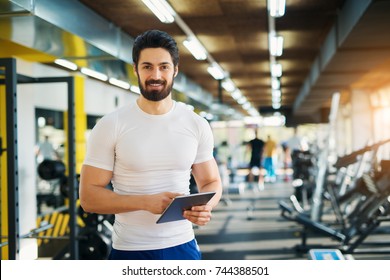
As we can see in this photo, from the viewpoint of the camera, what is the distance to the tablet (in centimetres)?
148

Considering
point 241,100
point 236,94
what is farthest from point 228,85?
point 241,100

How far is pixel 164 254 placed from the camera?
5.38 feet

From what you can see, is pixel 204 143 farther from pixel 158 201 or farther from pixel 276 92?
pixel 276 92

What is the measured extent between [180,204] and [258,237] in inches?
172

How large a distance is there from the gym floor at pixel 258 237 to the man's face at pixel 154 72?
2.57 metres

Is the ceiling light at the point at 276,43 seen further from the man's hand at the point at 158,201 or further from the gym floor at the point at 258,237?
the man's hand at the point at 158,201

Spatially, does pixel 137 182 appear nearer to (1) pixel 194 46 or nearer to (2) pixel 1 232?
(2) pixel 1 232

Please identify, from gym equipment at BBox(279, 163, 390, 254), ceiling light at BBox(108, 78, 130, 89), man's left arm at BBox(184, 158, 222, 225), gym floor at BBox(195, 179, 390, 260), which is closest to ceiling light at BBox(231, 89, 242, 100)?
gym floor at BBox(195, 179, 390, 260)

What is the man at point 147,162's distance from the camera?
1573mm

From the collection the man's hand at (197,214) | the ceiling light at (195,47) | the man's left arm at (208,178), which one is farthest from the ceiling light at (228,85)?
the man's hand at (197,214)
